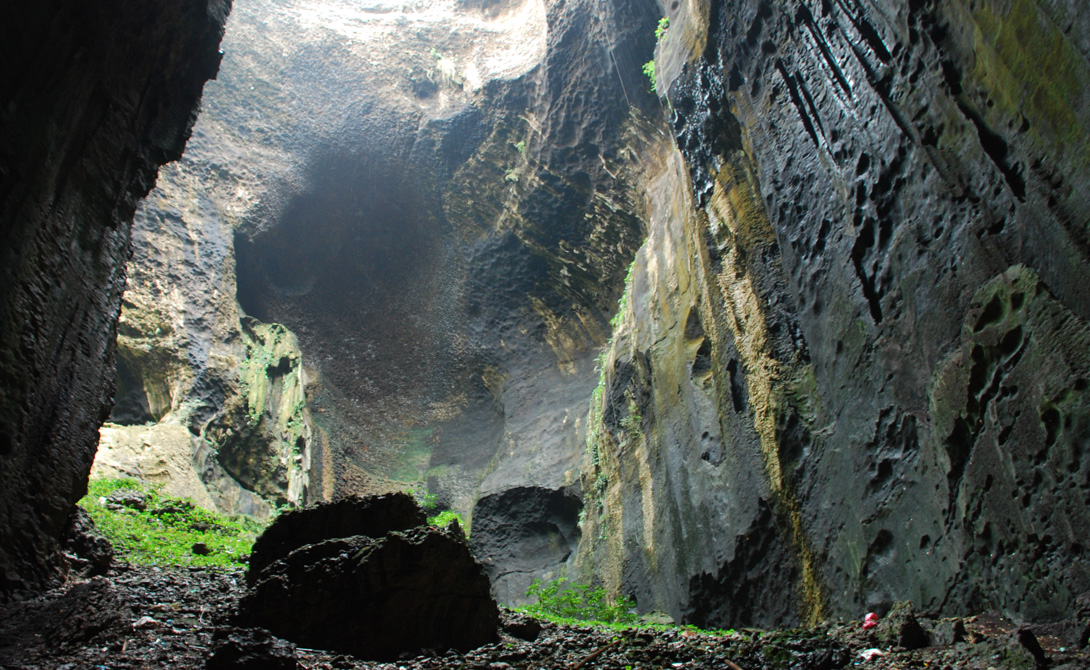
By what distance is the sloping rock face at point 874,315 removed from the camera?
114 inches

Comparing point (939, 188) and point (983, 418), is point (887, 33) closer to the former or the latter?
point (939, 188)

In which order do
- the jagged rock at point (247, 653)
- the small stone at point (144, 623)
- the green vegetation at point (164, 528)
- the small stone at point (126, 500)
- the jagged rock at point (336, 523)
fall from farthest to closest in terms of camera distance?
the small stone at point (126, 500) → the green vegetation at point (164, 528) → the jagged rock at point (336, 523) → the small stone at point (144, 623) → the jagged rock at point (247, 653)

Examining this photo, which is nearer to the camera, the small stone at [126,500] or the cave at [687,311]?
the cave at [687,311]

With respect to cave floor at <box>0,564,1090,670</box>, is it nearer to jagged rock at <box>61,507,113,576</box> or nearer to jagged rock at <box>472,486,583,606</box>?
jagged rock at <box>61,507,113,576</box>

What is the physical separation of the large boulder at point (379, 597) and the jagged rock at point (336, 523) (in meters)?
0.32

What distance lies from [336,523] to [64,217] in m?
2.78

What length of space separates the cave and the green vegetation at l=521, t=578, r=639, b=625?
0.67 ft

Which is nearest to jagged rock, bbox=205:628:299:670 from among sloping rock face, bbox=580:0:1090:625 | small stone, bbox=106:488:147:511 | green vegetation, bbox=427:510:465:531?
sloping rock face, bbox=580:0:1090:625

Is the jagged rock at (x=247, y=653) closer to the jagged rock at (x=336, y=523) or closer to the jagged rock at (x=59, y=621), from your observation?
the jagged rock at (x=59, y=621)

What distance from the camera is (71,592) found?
389 cm

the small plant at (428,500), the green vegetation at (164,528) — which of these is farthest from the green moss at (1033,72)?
the small plant at (428,500)

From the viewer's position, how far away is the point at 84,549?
485 centimetres

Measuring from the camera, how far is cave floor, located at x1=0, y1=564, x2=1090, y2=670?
2.98 meters

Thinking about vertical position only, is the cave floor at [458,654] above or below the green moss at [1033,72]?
below
